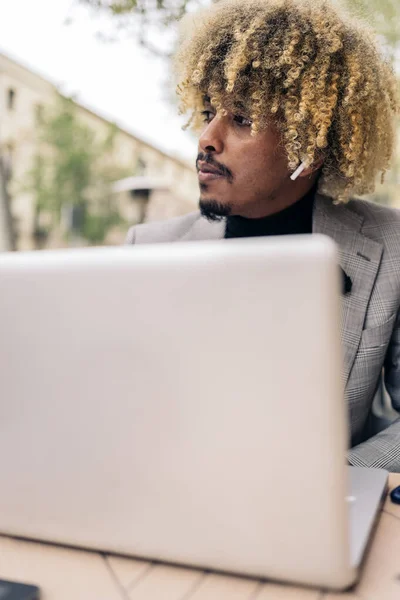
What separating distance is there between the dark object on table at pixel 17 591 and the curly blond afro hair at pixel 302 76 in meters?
1.21

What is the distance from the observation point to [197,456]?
0.57 m

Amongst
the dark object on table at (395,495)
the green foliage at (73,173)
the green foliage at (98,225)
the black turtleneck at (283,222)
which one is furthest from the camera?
the green foliage at (98,225)

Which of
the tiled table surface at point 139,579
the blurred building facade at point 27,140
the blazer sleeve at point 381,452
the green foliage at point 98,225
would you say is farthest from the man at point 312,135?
the green foliage at point 98,225

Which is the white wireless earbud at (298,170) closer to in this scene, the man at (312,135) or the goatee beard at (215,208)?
the man at (312,135)

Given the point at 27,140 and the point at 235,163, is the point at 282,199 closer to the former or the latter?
the point at 235,163

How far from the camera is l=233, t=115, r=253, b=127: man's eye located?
1542mm

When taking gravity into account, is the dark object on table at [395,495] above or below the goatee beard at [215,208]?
below

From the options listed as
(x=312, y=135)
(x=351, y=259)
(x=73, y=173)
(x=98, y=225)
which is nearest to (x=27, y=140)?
(x=73, y=173)

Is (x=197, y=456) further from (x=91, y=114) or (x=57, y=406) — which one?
(x=91, y=114)

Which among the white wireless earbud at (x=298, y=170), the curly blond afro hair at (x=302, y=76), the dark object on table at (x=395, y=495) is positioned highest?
the curly blond afro hair at (x=302, y=76)

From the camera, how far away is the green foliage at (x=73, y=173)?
65.1ft

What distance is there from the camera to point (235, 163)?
1547mm

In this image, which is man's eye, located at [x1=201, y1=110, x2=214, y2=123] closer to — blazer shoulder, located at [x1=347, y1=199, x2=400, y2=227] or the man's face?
the man's face

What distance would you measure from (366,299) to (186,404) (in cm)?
100
